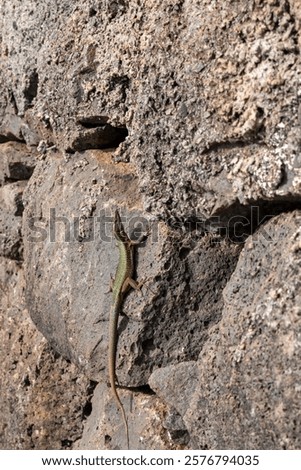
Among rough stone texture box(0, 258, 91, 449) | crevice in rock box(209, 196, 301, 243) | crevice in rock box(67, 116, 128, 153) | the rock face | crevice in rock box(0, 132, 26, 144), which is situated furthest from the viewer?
crevice in rock box(0, 132, 26, 144)

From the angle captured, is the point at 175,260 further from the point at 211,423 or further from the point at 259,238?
the point at 211,423

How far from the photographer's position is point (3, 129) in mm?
5027

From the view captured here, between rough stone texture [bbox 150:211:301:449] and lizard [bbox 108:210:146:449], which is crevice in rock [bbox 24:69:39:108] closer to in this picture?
lizard [bbox 108:210:146:449]

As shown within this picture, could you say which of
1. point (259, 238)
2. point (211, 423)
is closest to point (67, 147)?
point (259, 238)

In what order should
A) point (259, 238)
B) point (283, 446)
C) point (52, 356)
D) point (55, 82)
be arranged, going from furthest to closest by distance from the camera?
point (52, 356) < point (55, 82) < point (259, 238) < point (283, 446)

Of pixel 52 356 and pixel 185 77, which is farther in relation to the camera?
pixel 52 356

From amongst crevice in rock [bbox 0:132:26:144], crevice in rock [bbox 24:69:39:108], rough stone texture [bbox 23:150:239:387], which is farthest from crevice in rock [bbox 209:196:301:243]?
crevice in rock [bbox 0:132:26:144]

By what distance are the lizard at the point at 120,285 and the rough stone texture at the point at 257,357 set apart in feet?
1.71

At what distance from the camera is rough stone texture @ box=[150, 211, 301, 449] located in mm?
2578

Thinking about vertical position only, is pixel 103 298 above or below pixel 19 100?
below

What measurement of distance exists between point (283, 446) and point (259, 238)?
34.3 inches

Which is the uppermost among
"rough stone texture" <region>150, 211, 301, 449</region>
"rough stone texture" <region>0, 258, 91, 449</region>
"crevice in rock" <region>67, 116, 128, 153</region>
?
"crevice in rock" <region>67, 116, 128, 153</region>

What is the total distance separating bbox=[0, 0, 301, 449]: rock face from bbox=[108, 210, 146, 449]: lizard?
0.04m

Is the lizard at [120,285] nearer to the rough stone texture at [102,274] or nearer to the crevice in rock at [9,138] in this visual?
the rough stone texture at [102,274]
